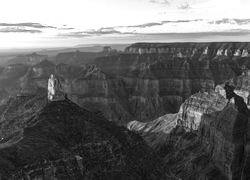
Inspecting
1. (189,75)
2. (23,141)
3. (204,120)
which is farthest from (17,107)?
(189,75)

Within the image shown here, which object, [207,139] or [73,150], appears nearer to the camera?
[73,150]

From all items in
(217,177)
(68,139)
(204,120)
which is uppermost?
(68,139)

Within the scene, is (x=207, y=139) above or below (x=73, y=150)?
below

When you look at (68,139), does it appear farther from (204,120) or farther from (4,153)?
(204,120)

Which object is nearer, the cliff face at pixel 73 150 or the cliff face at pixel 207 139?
the cliff face at pixel 73 150

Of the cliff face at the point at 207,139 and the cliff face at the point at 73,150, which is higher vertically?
the cliff face at the point at 73,150

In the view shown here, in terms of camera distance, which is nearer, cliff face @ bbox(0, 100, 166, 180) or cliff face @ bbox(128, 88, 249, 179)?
cliff face @ bbox(0, 100, 166, 180)

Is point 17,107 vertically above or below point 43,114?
below

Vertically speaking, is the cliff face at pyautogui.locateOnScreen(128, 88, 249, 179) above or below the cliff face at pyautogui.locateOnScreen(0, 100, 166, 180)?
below

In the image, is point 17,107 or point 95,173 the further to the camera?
point 17,107

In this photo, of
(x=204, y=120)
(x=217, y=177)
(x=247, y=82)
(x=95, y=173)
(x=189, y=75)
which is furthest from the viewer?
(x=189, y=75)

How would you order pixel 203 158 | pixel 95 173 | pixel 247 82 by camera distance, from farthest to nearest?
pixel 247 82 < pixel 203 158 < pixel 95 173
